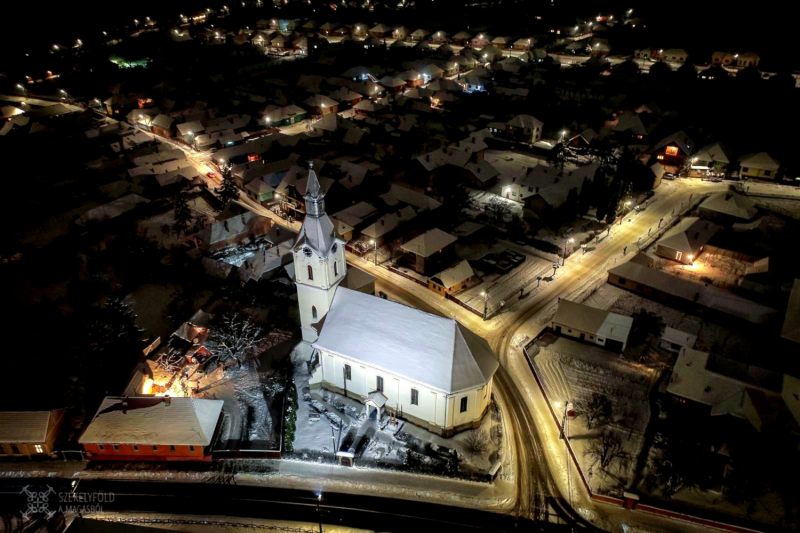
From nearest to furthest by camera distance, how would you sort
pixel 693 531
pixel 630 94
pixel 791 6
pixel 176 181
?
1. pixel 693 531
2. pixel 176 181
3. pixel 630 94
4. pixel 791 6

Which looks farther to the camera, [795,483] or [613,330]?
[613,330]

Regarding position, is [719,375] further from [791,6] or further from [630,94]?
[791,6]

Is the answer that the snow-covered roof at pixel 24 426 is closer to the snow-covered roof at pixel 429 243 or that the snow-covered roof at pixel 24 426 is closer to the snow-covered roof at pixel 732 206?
the snow-covered roof at pixel 429 243

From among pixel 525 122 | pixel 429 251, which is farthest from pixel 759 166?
pixel 429 251

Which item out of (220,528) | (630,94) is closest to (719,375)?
(220,528)

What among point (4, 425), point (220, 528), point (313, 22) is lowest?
point (220, 528)
